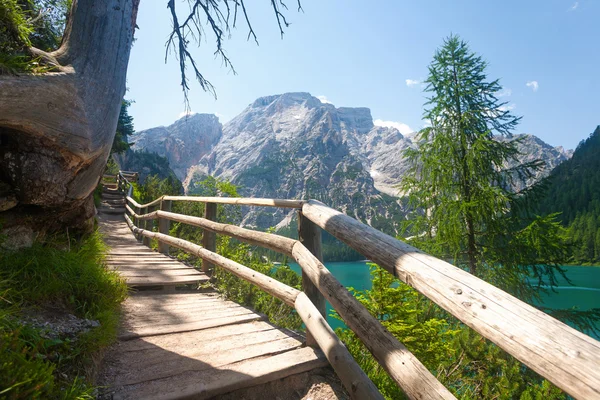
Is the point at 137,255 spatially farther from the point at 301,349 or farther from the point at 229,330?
the point at 301,349

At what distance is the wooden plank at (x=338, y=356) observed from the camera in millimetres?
1613

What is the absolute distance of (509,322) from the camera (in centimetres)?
85

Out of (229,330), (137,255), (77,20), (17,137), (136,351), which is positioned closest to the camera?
(17,137)

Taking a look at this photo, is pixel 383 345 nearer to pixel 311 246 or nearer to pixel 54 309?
pixel 311 246

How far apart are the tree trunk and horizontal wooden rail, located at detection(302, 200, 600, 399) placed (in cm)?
215

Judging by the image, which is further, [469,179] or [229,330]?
[469,179]

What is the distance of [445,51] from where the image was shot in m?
8.85

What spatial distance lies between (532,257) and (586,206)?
331 feet

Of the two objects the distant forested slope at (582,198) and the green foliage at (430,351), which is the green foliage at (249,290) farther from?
the distant forested slope at (582,198)

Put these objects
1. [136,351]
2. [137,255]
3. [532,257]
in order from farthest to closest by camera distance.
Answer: [532,257], [137,255], [136,351]

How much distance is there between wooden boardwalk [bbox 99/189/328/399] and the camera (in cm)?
179

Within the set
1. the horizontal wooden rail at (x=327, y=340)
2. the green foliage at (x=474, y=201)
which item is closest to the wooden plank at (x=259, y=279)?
the horizontal wooden rail at (x=327, y=340)

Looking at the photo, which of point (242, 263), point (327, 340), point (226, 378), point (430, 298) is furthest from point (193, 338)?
point (242, 263)

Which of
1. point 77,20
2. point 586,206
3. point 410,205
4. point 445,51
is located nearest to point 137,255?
point 77,20
